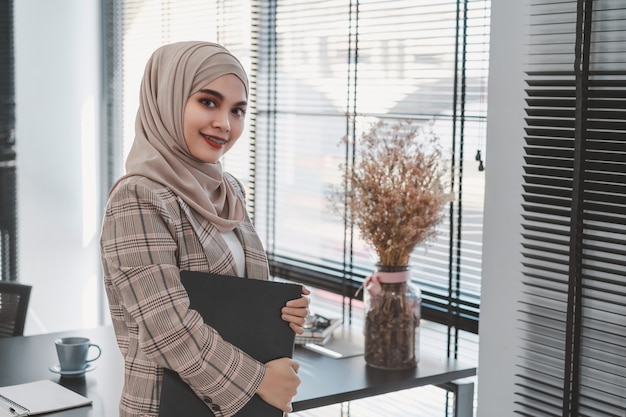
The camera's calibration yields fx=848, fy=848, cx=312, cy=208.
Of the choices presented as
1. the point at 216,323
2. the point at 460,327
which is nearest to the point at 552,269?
→ the point at 460,327

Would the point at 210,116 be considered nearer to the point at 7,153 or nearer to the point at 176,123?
the point at 176,123

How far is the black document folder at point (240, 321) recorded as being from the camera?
191cm

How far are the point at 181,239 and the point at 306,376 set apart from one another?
0.72 metres

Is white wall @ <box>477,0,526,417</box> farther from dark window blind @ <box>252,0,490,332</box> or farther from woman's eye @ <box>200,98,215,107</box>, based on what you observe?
woman's eye @ <box>200,98,215,107</box>

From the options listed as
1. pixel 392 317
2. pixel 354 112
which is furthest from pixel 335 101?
pixel 392 317

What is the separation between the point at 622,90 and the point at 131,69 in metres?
3.21

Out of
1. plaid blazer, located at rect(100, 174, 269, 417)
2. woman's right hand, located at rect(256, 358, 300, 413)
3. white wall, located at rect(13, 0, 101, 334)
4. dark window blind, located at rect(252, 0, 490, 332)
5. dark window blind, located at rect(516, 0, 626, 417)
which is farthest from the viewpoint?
white wall, located at rect(13, 0, 101, 334)

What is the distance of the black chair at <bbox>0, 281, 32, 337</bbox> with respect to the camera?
3182 millimetres

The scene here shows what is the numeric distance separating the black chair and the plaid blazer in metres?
1.34

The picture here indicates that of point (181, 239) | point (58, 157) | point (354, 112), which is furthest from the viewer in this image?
point (58, 157)

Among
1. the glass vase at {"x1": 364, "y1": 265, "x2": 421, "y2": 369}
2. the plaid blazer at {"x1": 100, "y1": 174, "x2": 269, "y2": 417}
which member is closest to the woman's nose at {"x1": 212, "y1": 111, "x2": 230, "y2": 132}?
the plaid blazer at {"x1": 100, "y1": 174, "x2": 269, "y2": 417}

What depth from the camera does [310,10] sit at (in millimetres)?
3598

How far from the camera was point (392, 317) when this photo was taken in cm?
249

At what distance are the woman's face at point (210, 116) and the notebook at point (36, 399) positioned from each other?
737 mm
